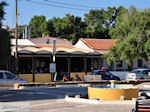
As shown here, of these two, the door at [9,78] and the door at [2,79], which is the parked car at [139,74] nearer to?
the door at [9,78]

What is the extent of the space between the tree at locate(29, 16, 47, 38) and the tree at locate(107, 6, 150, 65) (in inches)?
1471

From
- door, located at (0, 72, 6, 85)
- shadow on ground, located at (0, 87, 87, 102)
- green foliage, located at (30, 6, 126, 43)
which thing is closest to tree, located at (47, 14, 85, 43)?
green foliage, located at (30, 6, 126, 43)

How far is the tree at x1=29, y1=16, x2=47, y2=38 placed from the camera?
69.1 metres

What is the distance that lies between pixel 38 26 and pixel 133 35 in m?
50.8

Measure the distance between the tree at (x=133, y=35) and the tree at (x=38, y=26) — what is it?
37374 mm

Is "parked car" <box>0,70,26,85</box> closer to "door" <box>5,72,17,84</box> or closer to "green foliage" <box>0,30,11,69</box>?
"door" <box>5,72,17,84</box>

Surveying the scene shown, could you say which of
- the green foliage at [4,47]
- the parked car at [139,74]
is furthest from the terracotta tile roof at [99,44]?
the green foliage at [4,47]

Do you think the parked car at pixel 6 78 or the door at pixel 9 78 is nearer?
the parked car at pixel 6 78

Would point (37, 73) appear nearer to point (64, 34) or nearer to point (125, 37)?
point (125, 37)

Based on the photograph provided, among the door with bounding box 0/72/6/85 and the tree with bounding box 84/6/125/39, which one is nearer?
the door with bounding box 0/72/6/85

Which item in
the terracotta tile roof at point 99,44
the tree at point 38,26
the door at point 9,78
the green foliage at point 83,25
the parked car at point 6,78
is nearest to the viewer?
the parked car at point 6,78

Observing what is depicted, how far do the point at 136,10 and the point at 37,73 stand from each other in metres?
12.8

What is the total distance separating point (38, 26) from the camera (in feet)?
257

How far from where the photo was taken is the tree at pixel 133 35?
29562 millimetres
